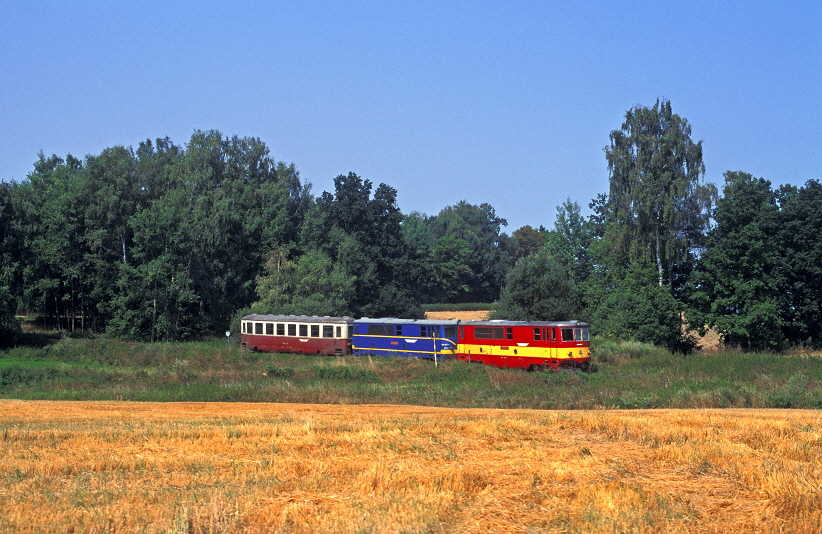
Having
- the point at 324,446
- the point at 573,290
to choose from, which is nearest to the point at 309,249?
the point at 573,290

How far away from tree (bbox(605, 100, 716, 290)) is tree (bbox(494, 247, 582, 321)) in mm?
6957

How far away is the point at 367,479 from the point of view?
1218 centimetres

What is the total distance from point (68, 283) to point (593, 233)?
6093 centimetres

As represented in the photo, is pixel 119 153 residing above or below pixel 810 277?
above

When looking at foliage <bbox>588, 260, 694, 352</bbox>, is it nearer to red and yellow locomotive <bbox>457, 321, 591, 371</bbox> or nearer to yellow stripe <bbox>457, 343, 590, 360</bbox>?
red and yellow locomotive <bbox>457, 321, 591, 371</bbox>

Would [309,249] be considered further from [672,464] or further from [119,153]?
[672,464]

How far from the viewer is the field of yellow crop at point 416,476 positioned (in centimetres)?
1005

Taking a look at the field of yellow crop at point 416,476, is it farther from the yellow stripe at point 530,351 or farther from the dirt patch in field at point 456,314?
the dirt patch in field at point 456,314

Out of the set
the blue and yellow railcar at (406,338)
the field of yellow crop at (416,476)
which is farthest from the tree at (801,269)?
the field of yellow crop at (416,476)

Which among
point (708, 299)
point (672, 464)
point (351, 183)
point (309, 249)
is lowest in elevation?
point (672, 464)

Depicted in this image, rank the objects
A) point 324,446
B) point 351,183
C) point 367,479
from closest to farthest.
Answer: point 367,479 < point 324,446 < point 351,183

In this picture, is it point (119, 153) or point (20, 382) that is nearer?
point (20, 382)

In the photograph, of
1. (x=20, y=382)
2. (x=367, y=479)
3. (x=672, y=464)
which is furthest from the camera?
(x=20, y=382)

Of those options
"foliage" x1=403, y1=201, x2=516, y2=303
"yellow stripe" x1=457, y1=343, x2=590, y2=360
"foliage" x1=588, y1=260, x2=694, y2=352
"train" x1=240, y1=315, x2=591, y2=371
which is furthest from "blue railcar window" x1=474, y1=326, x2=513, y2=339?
"foliage" x1=403, y1=201, x2=516, y2=303
